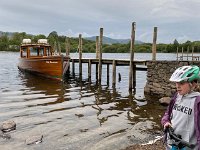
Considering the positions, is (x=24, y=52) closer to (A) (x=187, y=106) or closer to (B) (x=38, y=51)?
(B) (x=38, y=51)

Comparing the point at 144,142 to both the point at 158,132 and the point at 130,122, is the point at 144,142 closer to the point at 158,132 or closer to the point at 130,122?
the point at 158,132

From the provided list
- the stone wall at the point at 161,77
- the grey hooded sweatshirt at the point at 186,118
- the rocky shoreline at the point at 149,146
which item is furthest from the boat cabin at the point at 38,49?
the grey hooded sweatshirt at the point at 186,118

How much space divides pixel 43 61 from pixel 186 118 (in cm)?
2221

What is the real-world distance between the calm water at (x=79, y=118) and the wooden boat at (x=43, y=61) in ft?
20.5

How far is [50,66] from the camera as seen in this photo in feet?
79.6

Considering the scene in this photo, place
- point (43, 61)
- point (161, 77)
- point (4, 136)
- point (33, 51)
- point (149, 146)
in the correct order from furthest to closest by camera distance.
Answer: point (33, 51) → point (43, 61) → point (161, 77) → point (4, 136) → point (149, 146)

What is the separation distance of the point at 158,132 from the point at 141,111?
3.43 m

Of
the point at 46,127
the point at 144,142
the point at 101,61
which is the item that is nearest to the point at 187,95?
the point at 144,142

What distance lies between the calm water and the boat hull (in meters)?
6.13

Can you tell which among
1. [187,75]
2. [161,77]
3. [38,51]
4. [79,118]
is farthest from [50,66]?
[187,75]

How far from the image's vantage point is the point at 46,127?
9.77 metres

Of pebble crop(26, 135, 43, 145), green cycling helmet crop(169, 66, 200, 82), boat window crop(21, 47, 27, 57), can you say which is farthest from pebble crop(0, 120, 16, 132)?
boat window crop(21, 47, 27, 57)

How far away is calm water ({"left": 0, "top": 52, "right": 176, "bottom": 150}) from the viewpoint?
8.13 metres

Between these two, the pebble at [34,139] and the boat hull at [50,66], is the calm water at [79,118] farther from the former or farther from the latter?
the boat hull at [50,66]
